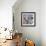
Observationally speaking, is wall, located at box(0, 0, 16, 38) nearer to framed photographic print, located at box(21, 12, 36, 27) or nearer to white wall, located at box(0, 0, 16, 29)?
white wall, located at box(0, 0, 16, 29)

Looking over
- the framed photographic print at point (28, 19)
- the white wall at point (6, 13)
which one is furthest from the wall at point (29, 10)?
the white wall at point (6, 13)

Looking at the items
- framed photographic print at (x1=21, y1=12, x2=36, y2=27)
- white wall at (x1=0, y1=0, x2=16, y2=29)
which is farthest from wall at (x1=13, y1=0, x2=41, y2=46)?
white wall at (x1=0, y1=0, x2=16, y2=29)

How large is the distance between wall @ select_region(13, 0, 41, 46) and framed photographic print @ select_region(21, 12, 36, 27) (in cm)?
13

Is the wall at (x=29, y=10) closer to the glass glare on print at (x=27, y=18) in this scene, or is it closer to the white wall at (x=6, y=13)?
the glass glare on print at (x=27, y=18)

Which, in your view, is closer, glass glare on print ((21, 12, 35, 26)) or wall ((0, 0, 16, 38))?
wall ((0, 0, 16, 38))

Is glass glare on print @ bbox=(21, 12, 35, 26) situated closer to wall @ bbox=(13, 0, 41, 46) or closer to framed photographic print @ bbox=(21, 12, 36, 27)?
framed photographic print @ bbox=(21, 12, 36, 27)

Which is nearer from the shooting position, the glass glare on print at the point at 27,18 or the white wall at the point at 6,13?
the white wall at the point at 6,13

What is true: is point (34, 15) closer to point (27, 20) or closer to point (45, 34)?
point (27, 20)

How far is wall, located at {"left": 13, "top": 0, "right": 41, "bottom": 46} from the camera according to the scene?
17.3 ft

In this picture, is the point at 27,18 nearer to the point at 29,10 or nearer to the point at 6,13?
the point at 29,10

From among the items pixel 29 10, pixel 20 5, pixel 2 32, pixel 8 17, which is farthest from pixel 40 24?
pixel 2 32

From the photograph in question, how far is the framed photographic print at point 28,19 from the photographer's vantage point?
525 centimetres

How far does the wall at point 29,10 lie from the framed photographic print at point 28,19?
0.43 feet

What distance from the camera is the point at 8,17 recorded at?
14.5 ft
